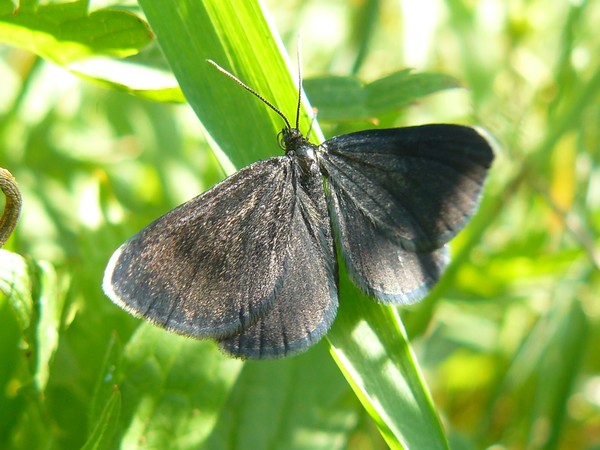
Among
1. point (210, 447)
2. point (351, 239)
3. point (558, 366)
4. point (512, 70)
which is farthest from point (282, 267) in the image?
Result: point (512, 70)

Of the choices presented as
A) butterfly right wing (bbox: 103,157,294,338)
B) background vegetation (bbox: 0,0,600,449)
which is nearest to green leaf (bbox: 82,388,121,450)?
background vegetation (bbox: 0,0,600,449)

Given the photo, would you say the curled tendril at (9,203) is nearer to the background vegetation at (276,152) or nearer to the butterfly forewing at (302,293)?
the background vegetation at (276,152)

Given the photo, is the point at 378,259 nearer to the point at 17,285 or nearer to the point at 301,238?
the point at 301,238

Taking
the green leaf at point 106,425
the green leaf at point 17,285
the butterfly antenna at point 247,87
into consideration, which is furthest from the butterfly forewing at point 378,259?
the green leaf at point 17,285

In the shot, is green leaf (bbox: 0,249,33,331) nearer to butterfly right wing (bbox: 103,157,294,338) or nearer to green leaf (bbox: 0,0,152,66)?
butterfly right wing (bbox: 103,157,294,338)

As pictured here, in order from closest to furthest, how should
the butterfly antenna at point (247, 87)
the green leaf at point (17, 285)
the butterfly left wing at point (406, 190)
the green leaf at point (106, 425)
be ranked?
1. the green leaf at point (106, 425)
2. the green leaf at point (17, 285)
3. the butterfly antenna at point (247, 87)
4. the butterfly left wing at point (406, 190)

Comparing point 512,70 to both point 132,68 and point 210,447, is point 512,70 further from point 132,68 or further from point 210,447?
point 210,447

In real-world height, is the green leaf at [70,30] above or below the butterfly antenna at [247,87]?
above
